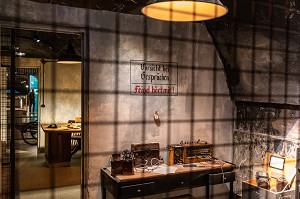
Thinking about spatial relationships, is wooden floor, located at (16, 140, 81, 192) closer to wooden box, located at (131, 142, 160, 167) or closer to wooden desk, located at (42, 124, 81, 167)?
wooden desk, located at (42, 124, 81, 167)

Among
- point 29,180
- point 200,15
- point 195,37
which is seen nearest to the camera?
point 200,15

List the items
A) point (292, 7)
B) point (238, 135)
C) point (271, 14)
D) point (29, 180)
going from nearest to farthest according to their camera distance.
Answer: point (292, 7)
point (271, 14)
point (238, 135)
point (29, 180)

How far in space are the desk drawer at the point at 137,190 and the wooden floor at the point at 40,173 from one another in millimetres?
2627

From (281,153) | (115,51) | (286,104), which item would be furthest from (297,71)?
(115,51)

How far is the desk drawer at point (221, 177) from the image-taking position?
4.04m

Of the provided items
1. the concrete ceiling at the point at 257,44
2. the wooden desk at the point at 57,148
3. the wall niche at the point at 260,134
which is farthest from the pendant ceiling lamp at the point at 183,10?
the wooden desk at the point at 57,148

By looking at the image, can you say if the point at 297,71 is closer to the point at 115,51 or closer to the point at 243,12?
the point at 243,12

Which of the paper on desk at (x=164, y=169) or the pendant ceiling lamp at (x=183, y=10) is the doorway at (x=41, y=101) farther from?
the pendant ceiling lamp at (x=183, y=10)

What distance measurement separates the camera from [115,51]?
3912 millimetres

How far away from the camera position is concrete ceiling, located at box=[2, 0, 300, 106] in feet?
11.0

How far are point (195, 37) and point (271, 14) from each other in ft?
4.22

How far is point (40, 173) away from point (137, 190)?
3.61 m

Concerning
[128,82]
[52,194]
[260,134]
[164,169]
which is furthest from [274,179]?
[52,194]

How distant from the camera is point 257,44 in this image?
391 centimetres
